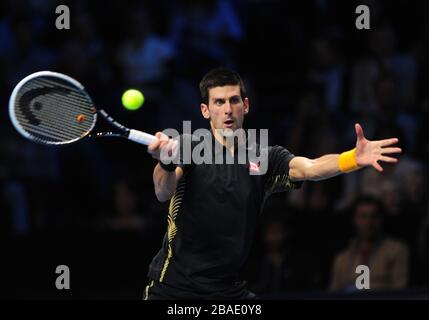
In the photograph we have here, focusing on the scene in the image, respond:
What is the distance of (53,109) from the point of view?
585cm


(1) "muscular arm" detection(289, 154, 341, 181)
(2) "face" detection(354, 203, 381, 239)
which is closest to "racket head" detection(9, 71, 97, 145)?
(1) "muscular arm" detection(289, 154, 341, 181)

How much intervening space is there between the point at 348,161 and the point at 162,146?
111cm

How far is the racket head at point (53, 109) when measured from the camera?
5738mm

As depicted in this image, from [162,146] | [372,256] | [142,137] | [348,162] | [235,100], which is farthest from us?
[372,256]

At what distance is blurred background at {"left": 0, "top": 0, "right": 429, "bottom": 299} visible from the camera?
28.9 feet

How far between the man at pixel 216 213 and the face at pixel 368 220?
9.62 feet

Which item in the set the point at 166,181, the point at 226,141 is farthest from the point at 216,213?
the point at 226,141

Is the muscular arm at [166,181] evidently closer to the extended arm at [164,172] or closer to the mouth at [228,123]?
the extended arm at [164,172]

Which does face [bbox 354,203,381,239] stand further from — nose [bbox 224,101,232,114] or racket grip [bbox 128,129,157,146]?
racket grip [bbox 128,129,157,146]

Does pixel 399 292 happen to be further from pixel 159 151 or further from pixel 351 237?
pixel 159 151

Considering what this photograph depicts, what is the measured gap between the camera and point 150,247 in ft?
30.2

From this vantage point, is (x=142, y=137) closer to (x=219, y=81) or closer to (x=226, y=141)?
(x=226, y=141)

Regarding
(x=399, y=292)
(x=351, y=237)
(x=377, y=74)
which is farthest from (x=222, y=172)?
(x=377, y=74)
